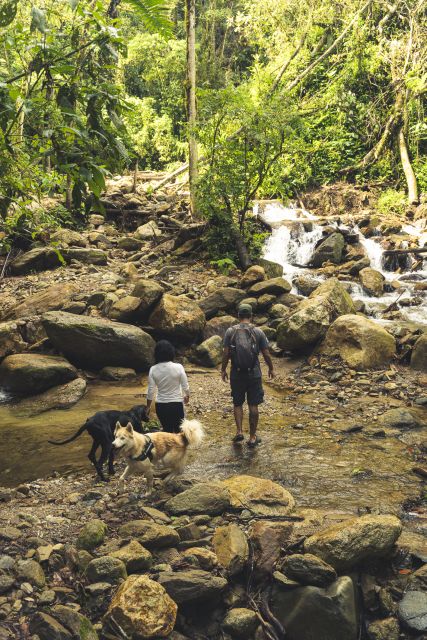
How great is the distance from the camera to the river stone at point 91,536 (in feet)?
14.6

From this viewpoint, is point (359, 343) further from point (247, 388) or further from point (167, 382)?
point (167, 382)

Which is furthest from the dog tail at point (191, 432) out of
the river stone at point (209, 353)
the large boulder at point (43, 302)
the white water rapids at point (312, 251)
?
the white water rapids at point (312, 251)

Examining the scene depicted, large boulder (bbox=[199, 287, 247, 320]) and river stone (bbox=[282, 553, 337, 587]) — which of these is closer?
river stone (bbox=[282, 553, 337, 587])

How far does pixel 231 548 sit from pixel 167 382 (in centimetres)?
241

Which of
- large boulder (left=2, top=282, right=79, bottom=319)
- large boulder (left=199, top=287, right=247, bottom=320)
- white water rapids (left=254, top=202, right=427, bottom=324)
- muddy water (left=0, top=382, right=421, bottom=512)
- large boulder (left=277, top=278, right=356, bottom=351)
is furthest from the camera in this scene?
white water rapids (left=254, top=202, right=427, bottom=324)

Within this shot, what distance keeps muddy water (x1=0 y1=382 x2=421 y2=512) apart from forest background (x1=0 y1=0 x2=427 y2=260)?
3.01 meters

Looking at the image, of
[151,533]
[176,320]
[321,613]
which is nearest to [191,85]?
[176,320]

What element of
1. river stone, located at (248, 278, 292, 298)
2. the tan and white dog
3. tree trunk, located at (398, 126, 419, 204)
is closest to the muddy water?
the tan and white dog

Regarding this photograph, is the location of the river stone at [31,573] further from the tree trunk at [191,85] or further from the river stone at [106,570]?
the tree trunk at [191,85]

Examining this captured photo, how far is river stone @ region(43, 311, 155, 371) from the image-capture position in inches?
420

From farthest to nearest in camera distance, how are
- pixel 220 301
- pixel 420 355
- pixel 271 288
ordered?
1. pixel 271 288
2. pixel 220 301
3. pixel 420 355

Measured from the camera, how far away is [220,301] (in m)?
13.1

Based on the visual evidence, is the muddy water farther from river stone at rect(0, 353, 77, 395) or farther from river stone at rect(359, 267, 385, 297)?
river stone at rect(359, 267, 385, 297)

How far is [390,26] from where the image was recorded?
2606cm
